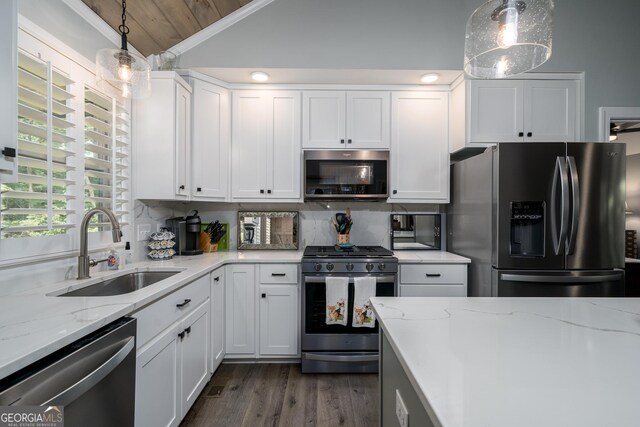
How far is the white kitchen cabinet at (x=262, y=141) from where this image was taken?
2.73 meters

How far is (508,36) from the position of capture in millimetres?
1073

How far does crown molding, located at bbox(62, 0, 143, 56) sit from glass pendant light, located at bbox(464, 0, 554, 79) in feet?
6.96

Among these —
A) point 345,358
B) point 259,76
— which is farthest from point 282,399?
point 259,76

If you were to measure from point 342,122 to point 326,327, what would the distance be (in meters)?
1.79

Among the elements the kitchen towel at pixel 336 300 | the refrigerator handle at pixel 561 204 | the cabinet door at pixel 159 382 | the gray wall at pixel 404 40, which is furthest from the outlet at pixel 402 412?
the gray wall at pixel 404 40

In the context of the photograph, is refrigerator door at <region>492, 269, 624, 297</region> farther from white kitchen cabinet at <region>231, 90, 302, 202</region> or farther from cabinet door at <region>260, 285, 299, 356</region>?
white kitchen cabinet at <region>231, 90, 302, 202</region>

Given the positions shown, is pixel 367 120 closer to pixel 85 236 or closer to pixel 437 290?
pixel 437 290

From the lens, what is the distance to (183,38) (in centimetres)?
246

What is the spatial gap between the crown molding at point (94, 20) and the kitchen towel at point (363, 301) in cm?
243

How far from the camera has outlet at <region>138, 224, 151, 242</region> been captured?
2281 mm

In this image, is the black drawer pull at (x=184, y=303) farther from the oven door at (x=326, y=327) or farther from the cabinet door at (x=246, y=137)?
the cabinet door at (x=246, y=137)

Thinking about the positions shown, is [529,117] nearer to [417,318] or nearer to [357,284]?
[357,284]

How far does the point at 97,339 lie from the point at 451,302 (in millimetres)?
1301
